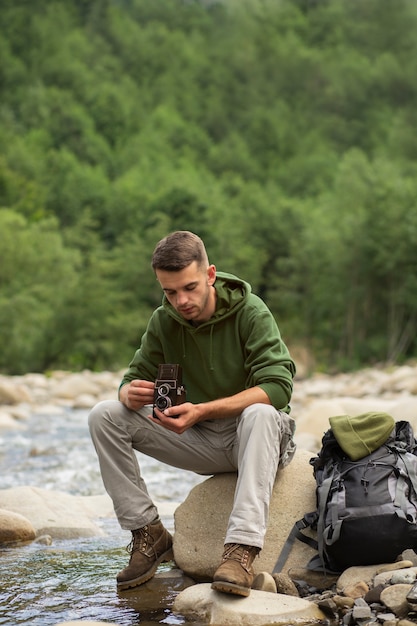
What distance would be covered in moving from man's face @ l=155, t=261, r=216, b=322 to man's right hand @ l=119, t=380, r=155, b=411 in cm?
35

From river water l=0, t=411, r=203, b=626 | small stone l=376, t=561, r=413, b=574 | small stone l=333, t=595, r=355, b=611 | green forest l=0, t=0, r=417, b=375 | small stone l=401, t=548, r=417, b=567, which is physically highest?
green forest l=0, t=0, r=417, b=375

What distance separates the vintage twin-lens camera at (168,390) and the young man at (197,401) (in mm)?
44

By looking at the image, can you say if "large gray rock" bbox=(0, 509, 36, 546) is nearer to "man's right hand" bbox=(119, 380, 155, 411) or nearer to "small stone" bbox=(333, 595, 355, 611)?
"man's right hand" bbox=(119, 380, 155, 411)

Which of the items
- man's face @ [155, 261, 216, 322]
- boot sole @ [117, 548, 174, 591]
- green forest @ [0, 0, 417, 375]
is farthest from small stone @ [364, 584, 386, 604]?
green forest @ [0, 0, 417, 375]

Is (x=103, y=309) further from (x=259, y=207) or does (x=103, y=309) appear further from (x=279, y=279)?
(x=259, y=207)

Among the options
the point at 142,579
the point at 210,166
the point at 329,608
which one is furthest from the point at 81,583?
the point at 210,166

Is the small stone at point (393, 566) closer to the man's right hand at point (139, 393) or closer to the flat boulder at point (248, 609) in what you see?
the flat boulder at point (248, 609)

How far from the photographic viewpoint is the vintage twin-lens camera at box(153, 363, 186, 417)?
3783 mm

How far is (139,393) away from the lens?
3.88 metres

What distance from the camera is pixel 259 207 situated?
4678cm

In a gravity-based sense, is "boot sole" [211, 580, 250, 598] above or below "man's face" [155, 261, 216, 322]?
below

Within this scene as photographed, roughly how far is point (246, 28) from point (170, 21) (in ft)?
33.2

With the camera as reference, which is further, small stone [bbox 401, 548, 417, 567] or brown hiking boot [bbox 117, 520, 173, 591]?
brown hiking boot [bbox 117, 520, 173, 591]

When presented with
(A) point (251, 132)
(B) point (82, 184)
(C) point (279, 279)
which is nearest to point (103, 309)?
(C) point (279, 279)
